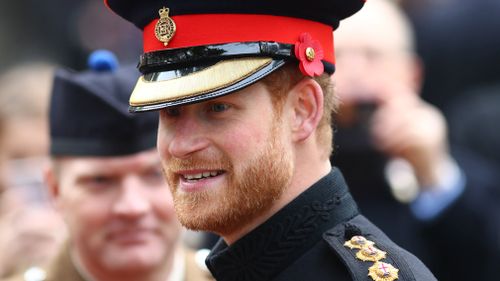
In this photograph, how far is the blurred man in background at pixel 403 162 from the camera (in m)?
6.61

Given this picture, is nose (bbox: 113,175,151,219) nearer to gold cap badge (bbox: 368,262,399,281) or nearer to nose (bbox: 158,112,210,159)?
nose (bbox: 158,112,210,159)

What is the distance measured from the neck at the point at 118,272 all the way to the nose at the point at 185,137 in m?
1.55

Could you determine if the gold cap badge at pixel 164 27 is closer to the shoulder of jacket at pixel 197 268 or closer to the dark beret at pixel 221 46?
the dark beret at pixel 221 46

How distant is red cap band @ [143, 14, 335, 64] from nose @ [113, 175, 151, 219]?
4.94 ft

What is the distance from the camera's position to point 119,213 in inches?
211

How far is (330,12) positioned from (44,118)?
358 centimetres

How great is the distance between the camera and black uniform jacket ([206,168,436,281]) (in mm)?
3849

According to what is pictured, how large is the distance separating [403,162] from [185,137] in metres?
3.45

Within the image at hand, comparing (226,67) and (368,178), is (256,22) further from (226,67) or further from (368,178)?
(368,178)

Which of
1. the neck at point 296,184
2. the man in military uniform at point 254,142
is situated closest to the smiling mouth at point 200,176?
the man in military uniform at point 254,142

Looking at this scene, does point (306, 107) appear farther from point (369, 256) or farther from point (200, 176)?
point (369, 256)

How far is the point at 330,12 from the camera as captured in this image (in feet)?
13.4

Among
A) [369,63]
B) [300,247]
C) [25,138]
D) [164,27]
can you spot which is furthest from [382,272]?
[25,138]

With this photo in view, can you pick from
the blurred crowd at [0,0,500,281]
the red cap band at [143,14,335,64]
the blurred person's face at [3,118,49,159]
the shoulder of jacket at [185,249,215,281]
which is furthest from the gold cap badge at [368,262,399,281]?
the blurred person's face at [3,118,49,159]
